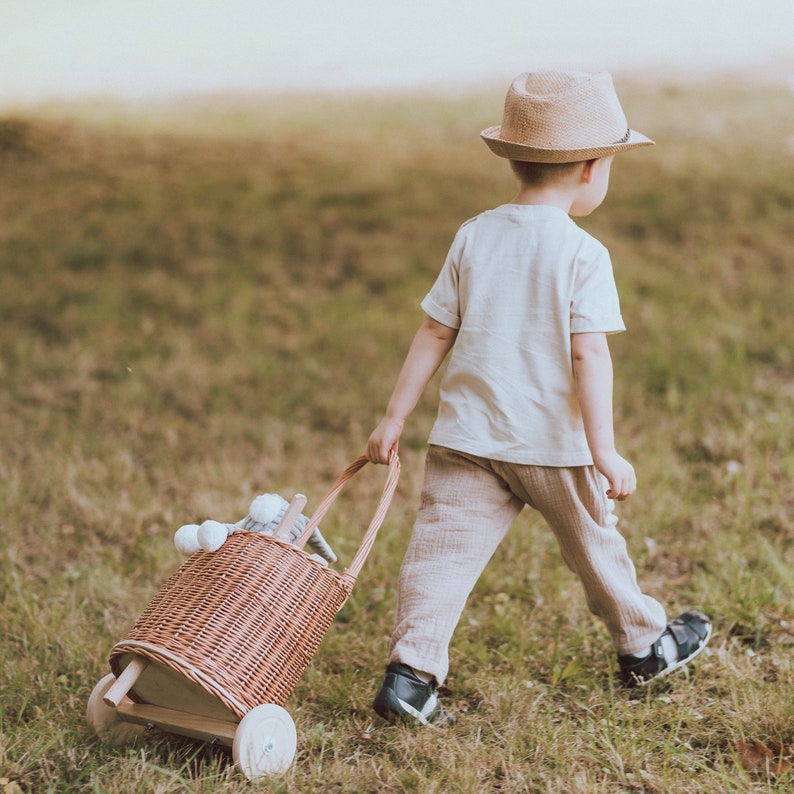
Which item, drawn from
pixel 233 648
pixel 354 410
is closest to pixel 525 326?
pixel 233 648

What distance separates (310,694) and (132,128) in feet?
26.4

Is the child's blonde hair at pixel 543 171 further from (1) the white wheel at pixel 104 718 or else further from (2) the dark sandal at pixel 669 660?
(1) the white wheel at pixel 104 718

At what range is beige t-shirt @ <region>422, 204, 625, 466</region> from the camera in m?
2.38

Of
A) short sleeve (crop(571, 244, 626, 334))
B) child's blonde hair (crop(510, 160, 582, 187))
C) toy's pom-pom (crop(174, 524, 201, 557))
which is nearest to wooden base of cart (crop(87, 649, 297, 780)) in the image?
toy's pom-pom (crop(174, 524, 201, 557))

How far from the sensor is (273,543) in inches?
94.0

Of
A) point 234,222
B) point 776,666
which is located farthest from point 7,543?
point 234,222

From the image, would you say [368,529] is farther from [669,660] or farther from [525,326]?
[669,660]

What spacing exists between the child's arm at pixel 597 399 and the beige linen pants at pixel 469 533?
0.35ft

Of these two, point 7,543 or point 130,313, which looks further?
point 130,313

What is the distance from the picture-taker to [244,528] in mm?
2488

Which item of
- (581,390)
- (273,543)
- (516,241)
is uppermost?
(516,241)

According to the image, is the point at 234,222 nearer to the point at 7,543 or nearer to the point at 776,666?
the point at 7,543

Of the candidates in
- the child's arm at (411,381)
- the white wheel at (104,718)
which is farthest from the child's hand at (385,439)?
the white wheel at (104,718)

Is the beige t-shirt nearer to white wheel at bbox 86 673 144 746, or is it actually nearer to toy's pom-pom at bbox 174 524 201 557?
toy's pom-pom at bbox 174 524 201 557
